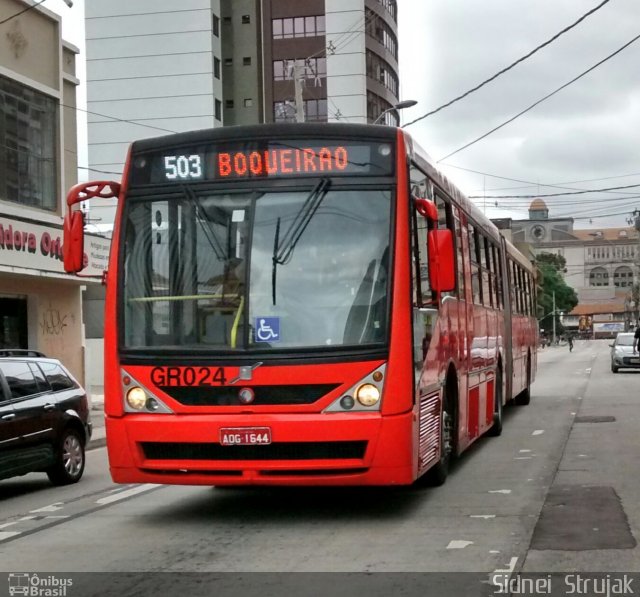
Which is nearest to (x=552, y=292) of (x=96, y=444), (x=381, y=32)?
(x=381, y=32)

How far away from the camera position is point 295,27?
2628 inches

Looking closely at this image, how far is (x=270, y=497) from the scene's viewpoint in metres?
10.2

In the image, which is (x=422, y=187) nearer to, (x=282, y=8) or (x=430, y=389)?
(x=430, y=389)

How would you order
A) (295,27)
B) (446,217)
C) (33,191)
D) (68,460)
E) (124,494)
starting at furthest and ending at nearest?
1. (295,27)
2. (33,191)
3. (68,460)
4. (446,217)
5. (124,494)

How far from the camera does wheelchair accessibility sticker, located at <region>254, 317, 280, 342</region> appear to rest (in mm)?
8352

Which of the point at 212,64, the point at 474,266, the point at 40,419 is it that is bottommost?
the point at 40,419

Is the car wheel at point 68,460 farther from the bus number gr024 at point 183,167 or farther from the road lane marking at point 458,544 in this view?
the road lane marking at point 458,544

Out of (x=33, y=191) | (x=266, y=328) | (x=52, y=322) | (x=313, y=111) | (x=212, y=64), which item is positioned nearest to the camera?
(x=266, y=328)

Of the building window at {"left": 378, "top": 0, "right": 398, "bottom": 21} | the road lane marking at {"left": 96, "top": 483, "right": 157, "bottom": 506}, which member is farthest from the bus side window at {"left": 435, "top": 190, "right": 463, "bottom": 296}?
the building window at {"left": 378, "top": 0, "right": 398, "bottom": 21}

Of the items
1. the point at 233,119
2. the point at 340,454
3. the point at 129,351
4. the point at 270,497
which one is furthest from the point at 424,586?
the point at 233,119

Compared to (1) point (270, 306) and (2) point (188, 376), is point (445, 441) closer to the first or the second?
(1) point (270, 306)

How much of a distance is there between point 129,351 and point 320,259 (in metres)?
1.70

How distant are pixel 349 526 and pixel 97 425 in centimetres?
1448

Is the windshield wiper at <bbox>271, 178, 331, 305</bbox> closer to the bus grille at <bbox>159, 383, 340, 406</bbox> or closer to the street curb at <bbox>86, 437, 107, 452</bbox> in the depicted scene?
the bus grille at <bbox>159, 383, 340, 406</bbox>
